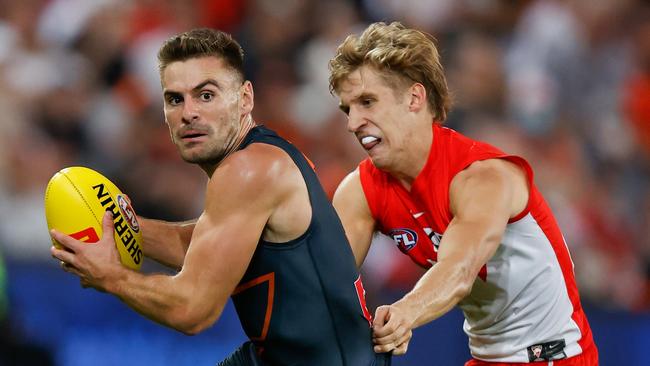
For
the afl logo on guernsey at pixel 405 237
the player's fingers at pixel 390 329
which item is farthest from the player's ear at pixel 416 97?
the player's fingers at pixel 390 329

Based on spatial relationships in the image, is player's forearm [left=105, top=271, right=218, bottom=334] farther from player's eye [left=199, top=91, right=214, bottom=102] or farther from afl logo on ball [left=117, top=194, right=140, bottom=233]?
player's eye [left=199, top=91, right=214, bottom=102]

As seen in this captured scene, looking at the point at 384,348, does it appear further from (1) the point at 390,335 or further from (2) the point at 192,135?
(2) the point at 192,135

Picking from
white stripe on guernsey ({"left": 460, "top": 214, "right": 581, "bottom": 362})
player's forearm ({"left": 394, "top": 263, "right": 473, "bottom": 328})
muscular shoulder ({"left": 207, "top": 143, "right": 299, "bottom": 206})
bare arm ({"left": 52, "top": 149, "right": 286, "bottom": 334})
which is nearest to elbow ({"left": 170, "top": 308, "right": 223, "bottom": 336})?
bare arm ({"left": 52, "top": 149, "right": 286, "bottom": 334})

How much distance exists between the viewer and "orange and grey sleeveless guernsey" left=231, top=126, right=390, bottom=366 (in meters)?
3.96

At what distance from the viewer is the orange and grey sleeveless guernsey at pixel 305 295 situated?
13.0 ft

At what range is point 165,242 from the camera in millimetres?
4723

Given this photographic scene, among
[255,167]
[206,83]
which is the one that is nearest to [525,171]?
[255,167]

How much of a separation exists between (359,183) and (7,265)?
116 inches

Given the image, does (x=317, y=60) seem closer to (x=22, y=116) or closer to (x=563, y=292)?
(x=22, y=116)

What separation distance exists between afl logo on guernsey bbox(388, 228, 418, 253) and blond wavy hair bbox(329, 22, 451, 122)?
56 cm

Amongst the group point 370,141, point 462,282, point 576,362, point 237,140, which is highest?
point 237,140

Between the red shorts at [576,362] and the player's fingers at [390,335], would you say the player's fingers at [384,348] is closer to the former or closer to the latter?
the player's fingers at [390,335]

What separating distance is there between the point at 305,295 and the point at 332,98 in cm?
459

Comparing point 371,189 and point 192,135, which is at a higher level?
point 192,135
